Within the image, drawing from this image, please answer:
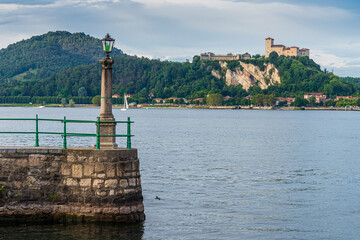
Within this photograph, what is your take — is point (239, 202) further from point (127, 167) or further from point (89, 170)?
point (89, 170)

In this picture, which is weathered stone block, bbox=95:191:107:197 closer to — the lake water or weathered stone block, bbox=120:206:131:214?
weathered stone block, bbox=120:206:131:214

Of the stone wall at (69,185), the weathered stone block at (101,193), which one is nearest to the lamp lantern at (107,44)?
the stone wall at (69,185)

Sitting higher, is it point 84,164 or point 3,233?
point 84,164

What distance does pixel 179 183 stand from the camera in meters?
26.0

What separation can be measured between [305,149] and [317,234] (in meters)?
34.3

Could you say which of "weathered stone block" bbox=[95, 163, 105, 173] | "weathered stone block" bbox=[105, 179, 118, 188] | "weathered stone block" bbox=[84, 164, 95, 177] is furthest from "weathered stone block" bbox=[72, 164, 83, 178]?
"weathered stone block" bbox=[105, 179, 118, 188]

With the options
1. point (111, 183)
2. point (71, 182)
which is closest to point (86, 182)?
point (71, 182)

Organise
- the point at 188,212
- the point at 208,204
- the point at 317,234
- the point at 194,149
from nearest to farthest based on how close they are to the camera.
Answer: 1. the point at 317,234
2. the point at 188,212
3. the point at 208,204
4. the point at 194,149

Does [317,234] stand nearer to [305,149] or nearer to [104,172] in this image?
[104,172]

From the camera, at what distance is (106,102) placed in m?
15.5

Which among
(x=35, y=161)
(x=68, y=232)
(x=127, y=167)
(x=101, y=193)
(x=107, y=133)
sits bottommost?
(x=68, y=232)

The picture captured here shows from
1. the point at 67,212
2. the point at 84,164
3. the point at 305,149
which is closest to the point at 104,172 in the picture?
the point at 84,164

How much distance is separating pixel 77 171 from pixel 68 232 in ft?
5.87

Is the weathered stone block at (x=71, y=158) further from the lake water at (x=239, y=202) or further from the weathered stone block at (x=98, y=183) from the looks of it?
the lake water at (x=239, y=202)
